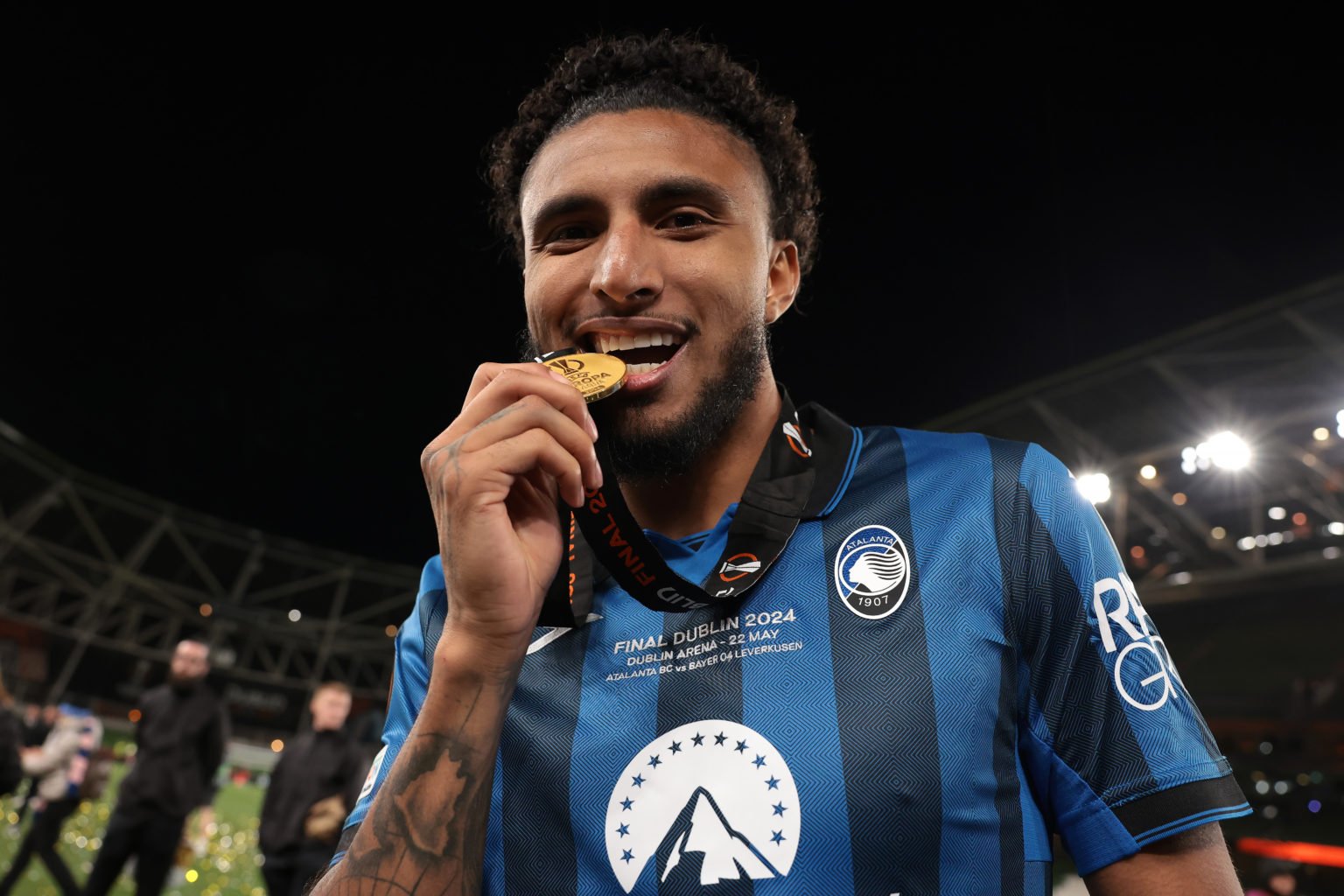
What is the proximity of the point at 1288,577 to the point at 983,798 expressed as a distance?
10708mm

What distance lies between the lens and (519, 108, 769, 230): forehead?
162 centimetres

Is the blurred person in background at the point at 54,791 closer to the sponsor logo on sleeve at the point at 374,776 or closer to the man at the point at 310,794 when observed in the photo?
the man at the point at 310,794

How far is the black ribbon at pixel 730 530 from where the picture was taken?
135 cm

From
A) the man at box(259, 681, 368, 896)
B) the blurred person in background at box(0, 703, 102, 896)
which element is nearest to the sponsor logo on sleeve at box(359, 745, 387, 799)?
the man at box(259, 681, 368, 896)

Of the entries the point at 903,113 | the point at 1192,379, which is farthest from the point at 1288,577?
the point at 903,113

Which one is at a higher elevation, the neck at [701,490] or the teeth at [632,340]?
the teeth at [632,340]

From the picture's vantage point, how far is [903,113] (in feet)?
28.9

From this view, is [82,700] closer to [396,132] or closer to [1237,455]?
[396,132]

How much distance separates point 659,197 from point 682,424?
1.33 ft

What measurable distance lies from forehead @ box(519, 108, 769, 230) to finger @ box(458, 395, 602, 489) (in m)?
0.56

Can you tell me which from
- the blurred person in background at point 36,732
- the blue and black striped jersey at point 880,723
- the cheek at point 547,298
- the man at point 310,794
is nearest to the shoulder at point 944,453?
the blue and black striped jersey at point 880,723

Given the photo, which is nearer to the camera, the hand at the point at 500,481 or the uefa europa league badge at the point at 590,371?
the hand at the point at 500,481

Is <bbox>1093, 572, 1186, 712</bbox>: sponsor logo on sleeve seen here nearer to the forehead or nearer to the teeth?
the teeth

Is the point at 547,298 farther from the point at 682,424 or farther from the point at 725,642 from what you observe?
the point at 725,642
